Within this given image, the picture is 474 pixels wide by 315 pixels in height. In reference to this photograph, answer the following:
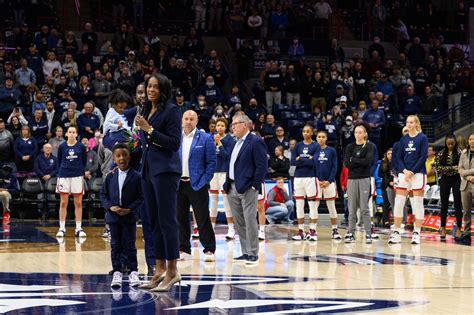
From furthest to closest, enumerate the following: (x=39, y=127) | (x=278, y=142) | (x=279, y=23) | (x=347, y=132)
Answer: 1. (x=279, y=23)
2. (x=347, y=132)
3. (x=278, y=142)
4. (x=39, y=127)

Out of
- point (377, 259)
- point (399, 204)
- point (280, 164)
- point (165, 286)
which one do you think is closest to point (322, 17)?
point (280, 164)

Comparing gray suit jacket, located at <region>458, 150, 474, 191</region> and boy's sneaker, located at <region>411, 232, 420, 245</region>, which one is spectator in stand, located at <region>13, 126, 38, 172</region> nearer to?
boy's sneaker, located at <region>411, 232, 420, 245</region>

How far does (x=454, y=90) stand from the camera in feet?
79.9

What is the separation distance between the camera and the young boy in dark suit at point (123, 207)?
8969 millimetres

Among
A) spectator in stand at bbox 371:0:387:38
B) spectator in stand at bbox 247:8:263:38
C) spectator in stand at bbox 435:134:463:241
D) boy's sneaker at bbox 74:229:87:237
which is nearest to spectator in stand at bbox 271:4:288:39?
spectator in stand at bbox 247:8:263:38

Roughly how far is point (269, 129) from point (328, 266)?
9.52 m

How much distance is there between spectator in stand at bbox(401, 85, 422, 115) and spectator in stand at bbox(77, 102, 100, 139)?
8.73 m

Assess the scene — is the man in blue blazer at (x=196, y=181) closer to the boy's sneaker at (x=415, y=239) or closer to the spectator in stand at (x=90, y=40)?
the boy's sneaker at (x=415, y=239)

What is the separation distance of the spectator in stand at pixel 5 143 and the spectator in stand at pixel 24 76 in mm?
2272

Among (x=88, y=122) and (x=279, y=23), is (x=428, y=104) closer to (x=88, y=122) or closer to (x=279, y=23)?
(x=279, y=23)

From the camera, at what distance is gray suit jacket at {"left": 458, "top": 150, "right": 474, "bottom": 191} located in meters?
14.4

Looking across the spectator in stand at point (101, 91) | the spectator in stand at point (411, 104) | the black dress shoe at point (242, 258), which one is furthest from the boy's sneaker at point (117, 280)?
the spectator in stand at point (411, 104)

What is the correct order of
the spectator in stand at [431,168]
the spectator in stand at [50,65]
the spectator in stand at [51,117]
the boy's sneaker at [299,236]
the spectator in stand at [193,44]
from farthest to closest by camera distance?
the spectator in stand at [193,44] → the spectator in stand at [50,65] → the spectator in stand at [51,117] → the spectator in stand at [431,168] → the boy's sneaker at [299,236]

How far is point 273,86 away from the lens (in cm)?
2244
